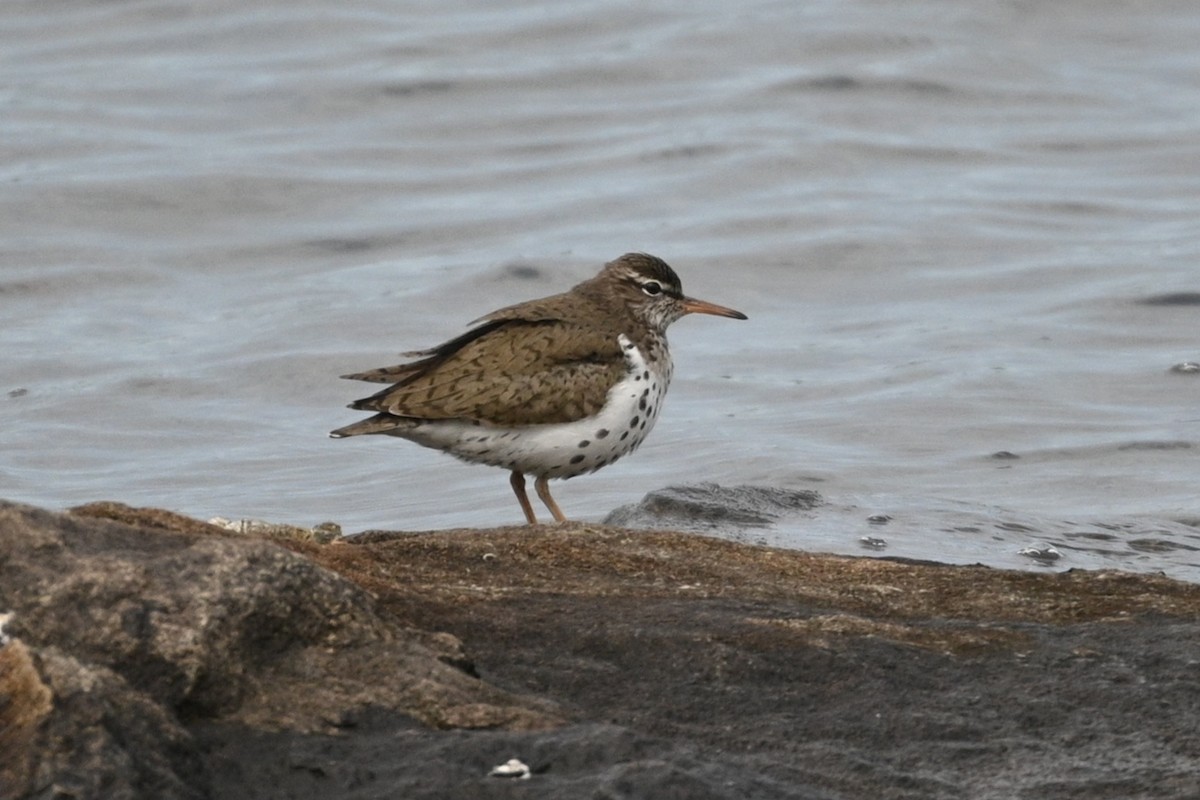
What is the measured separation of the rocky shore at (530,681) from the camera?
415cm

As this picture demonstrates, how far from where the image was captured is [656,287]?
33.2ft

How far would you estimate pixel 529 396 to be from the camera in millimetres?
8750

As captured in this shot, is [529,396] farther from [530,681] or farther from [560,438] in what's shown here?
[530,681]

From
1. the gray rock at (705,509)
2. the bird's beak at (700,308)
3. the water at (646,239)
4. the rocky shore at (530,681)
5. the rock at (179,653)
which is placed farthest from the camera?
the water at (646,239)

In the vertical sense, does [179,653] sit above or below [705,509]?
above

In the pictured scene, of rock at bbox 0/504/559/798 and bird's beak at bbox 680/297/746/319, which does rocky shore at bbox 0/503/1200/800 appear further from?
bird's beak at bbox 680/297/746/319

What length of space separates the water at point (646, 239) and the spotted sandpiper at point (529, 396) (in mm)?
1523

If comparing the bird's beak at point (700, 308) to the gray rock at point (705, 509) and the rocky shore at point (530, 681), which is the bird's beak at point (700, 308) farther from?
the rocky shore at point (530, 681)

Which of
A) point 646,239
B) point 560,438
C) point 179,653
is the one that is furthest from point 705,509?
point 646,239

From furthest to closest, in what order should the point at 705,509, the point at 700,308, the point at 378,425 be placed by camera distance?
1. the point at 700,308
2. the point at 705,509
3. the point at 378,425

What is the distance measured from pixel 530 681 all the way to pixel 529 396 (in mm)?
3953

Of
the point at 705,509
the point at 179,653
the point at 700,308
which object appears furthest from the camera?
the point at 700,308

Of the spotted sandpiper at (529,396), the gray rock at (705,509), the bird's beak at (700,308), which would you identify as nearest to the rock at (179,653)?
the spotted sandpiper at (529,396)

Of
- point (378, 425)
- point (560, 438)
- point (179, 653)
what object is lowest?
point (560, 438)
